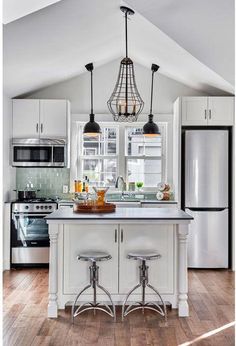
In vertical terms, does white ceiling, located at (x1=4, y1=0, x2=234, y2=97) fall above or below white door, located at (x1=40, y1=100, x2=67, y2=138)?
above

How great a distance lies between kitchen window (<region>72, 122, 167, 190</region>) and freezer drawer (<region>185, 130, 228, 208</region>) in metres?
0.86

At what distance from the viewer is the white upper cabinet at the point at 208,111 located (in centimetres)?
652

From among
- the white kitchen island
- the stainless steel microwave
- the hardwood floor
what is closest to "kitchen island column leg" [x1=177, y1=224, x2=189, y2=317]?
the white kitchen island

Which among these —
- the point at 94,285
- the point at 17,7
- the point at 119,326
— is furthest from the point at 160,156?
the point at 17,7

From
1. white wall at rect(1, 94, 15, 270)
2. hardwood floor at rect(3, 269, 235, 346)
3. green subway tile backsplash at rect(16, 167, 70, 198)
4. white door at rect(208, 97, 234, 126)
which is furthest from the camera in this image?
green subway tile backsplash at rect(16, 167, 70, 198)

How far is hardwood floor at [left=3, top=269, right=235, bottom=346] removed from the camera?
11.9 ft

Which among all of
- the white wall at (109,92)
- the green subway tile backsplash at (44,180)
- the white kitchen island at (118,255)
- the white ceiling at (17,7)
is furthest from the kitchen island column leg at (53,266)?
the white wall at (109,92)

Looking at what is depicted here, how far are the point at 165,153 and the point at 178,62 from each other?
67.7 inches

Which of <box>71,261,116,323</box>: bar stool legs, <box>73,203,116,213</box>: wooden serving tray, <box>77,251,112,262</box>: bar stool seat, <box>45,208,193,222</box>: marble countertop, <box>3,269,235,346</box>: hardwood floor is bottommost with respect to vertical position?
<box>3,269,235,346</box>: hardwood floor

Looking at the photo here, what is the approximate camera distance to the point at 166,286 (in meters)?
4.55

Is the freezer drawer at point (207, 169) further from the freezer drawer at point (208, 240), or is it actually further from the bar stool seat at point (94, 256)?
the bar stool seat at point (94, 256)

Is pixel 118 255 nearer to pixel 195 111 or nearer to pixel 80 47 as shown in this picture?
pixel 80 47

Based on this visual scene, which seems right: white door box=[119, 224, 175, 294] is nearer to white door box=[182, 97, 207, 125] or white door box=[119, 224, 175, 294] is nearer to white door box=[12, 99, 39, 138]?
white door box=[182, 97, 207, 125]

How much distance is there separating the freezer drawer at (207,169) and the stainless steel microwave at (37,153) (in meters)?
1.84
